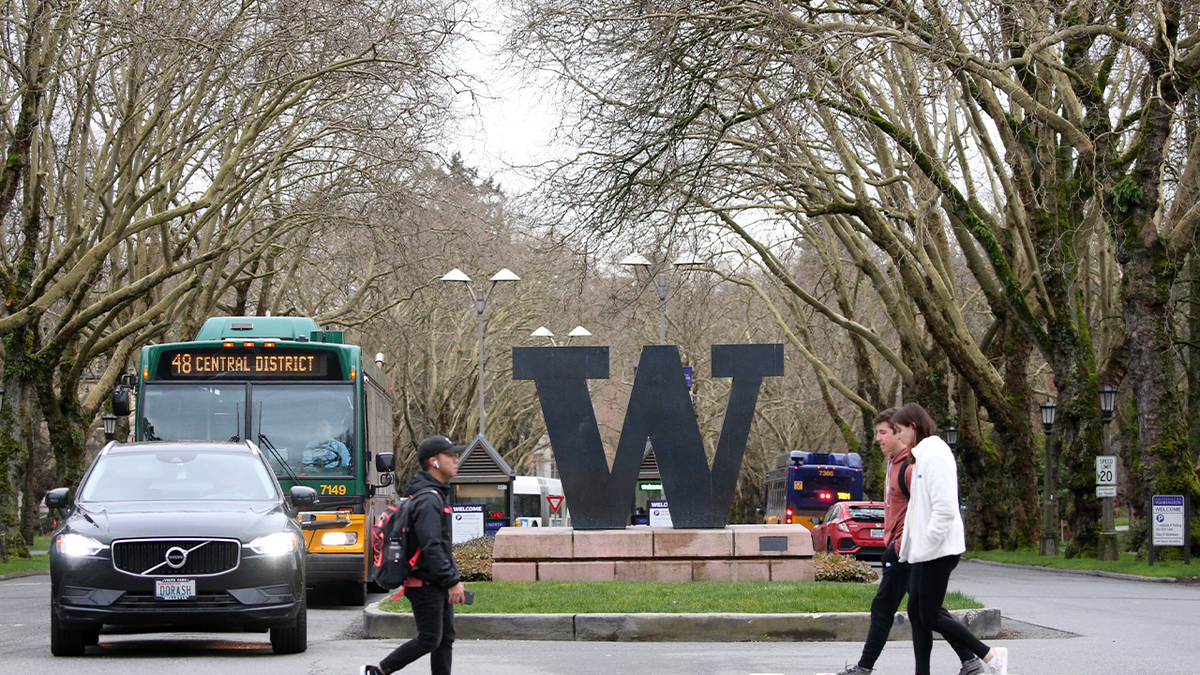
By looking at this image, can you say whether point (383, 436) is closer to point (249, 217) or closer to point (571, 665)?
point (571, 665)

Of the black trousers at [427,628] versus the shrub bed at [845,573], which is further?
the shrub bed at [845,573]

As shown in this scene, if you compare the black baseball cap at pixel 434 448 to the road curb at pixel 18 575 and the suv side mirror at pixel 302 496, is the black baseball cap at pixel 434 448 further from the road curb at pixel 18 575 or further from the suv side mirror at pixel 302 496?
the road curb at pixel 18 575

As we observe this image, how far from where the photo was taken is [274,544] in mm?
10555

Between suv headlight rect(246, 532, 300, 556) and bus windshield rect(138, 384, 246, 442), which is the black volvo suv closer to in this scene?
suv headlight rect(246, 532, 300, 556)

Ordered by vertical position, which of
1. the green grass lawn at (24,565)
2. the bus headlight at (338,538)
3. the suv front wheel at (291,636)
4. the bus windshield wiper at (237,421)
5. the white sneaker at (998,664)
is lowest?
the green grass lawn at (24,565)

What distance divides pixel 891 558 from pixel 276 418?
9.21 meters

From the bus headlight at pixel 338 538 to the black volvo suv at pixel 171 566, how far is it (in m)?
5.01

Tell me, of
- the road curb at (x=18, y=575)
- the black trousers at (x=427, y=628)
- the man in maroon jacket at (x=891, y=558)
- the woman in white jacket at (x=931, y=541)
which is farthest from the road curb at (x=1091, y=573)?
the road curb at (x=18, y=575)

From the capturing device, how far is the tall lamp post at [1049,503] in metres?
31.5

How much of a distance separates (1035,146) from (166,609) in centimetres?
2049

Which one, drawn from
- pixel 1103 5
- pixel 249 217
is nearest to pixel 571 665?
pixel 1103 5

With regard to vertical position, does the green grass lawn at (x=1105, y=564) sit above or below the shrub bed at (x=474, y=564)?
below

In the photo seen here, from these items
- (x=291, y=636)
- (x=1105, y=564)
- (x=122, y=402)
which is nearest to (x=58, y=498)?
(x=291, y=636)

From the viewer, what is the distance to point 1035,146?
26.3 metres
